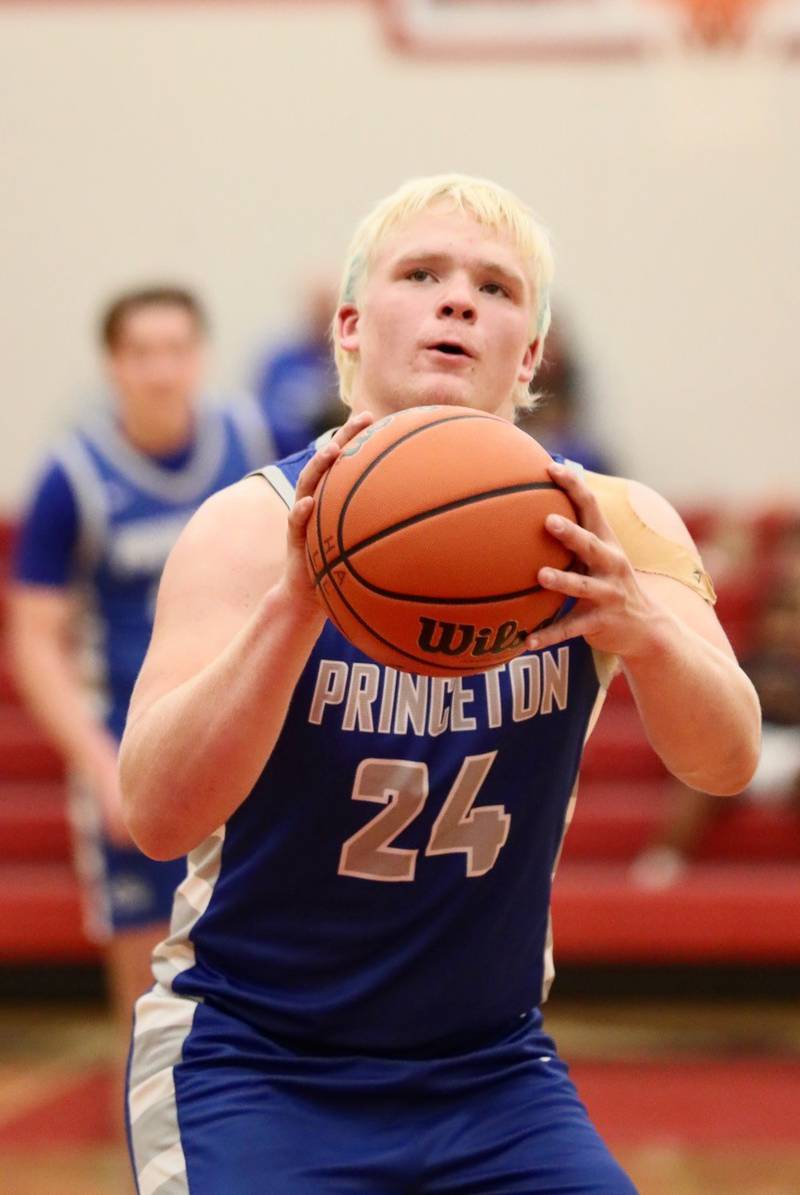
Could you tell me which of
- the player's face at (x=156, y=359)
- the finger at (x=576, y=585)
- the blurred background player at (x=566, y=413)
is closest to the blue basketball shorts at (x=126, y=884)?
the player's face at (x=156, y=359)

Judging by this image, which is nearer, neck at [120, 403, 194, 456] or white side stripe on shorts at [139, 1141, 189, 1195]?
white side stripe on shorts at [139, 1141, 189, 1195]

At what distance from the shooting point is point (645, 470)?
8.96 m

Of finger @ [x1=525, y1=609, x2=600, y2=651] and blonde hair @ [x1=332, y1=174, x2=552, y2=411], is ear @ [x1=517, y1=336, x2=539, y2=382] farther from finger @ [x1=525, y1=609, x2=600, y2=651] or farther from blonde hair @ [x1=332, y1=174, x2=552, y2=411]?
finger @ [x1=525, y1=609, x2=600, y2=651]

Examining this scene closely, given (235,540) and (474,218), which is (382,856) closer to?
(235,540)

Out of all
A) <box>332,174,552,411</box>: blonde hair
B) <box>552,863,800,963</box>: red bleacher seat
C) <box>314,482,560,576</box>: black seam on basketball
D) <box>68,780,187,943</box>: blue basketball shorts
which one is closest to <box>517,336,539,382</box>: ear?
<box>332,174,552,411</box>: blonde hair

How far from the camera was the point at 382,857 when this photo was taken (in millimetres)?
2166

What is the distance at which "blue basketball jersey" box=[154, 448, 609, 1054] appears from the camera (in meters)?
2.14

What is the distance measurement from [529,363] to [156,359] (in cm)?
225

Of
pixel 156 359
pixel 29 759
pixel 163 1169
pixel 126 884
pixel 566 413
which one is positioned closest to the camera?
pixel 163 1169

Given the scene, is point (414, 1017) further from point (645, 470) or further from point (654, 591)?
point (645, 470)

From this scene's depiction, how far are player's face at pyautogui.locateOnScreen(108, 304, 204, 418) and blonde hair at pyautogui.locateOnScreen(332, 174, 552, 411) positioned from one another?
2088 mm

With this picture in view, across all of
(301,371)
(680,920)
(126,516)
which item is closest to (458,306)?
(126,516)

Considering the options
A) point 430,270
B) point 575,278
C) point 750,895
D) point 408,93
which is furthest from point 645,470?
point 430,270

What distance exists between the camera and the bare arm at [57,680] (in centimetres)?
428
